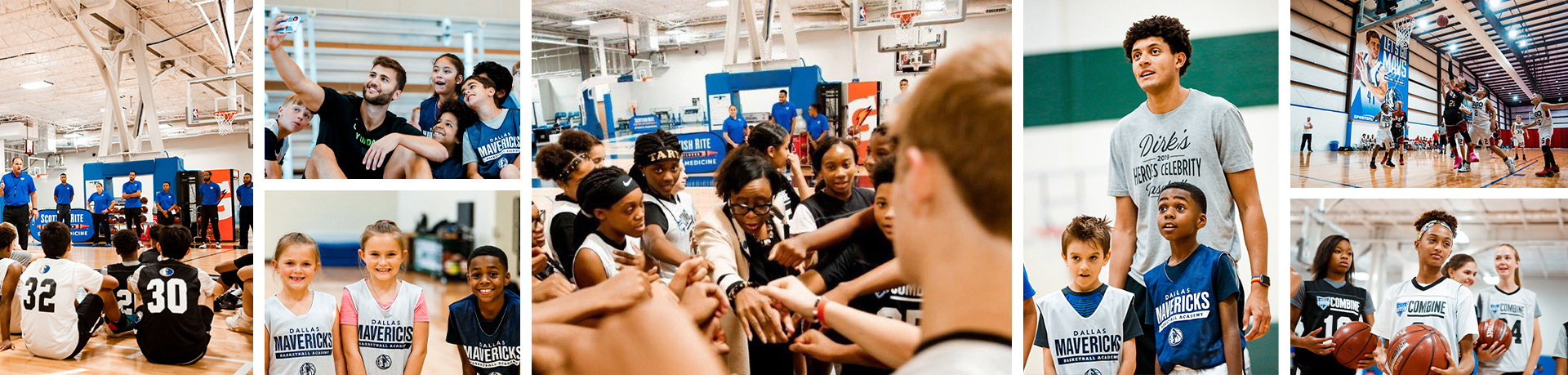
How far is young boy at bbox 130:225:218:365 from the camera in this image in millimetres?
3619

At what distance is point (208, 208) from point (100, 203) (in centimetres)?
103

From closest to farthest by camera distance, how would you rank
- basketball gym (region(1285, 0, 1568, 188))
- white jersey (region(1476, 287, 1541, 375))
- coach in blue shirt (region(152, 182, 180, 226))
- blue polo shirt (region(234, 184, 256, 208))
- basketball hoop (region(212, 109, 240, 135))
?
basketball gym (region(1285, 0, 1568, 188)) < white jersey (region(1476, 287, 1541, 375)) < blue polo shirt (region(234, 184, 256, 208)) < coach in blue shirt (region(152, 182, 180, 226)) < basketball hoop (region(212, 109, 240, 135))

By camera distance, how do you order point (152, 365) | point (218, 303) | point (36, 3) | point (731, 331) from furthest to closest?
point (36, 3), point (218, 303), point (152, 365), point (731, 331)

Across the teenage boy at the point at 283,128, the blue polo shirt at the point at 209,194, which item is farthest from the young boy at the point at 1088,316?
the blue polo shirt at the point at 209,194

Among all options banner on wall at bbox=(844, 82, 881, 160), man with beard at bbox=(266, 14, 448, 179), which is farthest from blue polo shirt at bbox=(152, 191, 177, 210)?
banner on wall at bbox=(844, 82, 881, 160)

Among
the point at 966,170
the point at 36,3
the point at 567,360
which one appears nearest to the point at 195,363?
the point at 567,360

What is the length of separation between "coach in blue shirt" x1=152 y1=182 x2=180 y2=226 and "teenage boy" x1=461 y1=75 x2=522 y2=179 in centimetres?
619

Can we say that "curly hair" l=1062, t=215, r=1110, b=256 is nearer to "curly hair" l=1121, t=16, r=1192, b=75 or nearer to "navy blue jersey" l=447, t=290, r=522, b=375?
"curly hair" l=1121, t=16, r=1192, b=75

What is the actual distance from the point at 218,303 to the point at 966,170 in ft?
14.6

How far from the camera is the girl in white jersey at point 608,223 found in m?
2.55

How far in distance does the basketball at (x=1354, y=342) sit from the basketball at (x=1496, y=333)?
33 cm

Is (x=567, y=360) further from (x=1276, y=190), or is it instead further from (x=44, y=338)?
(x=44, y=338)

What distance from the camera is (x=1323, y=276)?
98.0 inches

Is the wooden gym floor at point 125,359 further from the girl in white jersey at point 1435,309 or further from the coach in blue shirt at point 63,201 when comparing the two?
the girl in white jersey at point 1435,309
